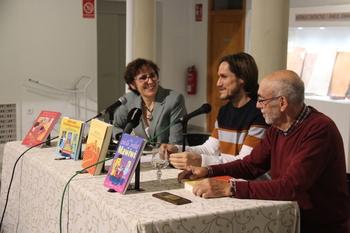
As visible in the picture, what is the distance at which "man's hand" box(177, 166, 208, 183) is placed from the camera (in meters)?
2.37

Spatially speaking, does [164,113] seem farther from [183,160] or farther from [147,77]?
[183,160]

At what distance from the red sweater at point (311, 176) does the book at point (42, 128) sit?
4.55 ft

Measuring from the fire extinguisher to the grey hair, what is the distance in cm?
694

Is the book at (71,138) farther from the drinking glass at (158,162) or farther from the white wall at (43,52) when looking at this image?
the white wall at (43,52)

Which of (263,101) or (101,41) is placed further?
(101,41)

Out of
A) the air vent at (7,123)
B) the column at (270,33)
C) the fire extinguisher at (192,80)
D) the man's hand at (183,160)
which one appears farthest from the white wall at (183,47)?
the man's hand at (183,160)

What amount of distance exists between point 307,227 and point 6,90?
5.35 meters

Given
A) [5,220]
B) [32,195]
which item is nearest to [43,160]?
[32,195]

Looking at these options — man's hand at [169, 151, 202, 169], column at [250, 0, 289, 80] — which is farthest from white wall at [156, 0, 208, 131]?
man's hand at [169, 151, 202, 169]

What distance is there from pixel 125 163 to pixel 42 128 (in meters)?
1.37

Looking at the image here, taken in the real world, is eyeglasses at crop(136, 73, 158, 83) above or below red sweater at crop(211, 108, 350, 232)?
above

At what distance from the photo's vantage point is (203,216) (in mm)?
1899

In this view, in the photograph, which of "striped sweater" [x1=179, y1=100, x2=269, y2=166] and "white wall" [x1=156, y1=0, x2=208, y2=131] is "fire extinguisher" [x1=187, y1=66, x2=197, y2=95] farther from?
"striped sweater" [x1=179, y1=100, x2=269, y2=166]

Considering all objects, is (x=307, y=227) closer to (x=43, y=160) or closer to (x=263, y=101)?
(x=263, y=101)
